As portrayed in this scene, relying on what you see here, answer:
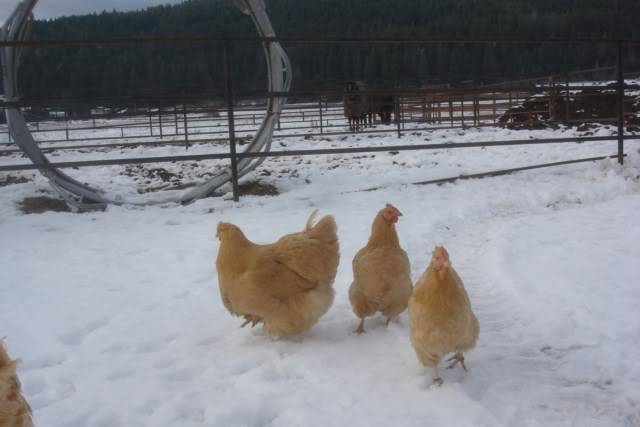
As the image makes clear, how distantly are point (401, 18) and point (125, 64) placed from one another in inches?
1358

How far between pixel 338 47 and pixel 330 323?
31.0 metres

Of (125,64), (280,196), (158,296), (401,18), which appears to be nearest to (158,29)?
(125,64)

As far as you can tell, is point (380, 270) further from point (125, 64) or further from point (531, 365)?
point (125, 64)

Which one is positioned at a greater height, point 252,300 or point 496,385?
point 252,300

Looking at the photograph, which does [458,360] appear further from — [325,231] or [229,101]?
[229,101]

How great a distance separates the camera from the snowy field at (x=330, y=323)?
2.12 m

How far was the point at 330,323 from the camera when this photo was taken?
A: 302 centimetres

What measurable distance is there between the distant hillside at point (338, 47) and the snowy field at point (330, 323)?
933cm

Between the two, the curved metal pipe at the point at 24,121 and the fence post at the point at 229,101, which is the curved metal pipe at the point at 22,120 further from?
the fence post at the point at 229,101

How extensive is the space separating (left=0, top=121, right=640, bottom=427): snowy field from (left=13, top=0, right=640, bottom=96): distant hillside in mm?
9334

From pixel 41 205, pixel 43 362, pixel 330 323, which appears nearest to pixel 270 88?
pixel 41 205

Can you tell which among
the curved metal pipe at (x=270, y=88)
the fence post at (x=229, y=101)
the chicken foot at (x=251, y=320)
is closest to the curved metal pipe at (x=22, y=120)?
the curved metal pipe at (x=270, y=88)

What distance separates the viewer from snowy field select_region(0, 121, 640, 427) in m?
2.12

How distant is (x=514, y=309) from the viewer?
9.62ft
